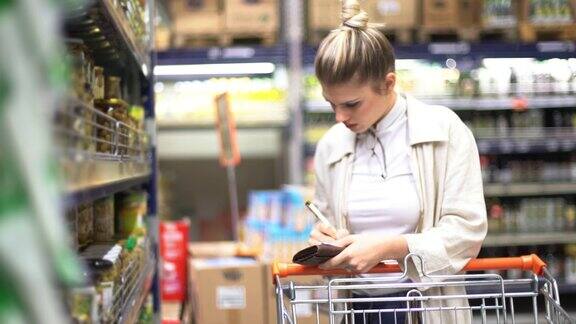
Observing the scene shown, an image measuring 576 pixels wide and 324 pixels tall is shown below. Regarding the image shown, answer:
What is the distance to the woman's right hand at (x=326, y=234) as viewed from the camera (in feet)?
7.62

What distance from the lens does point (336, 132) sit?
2.59m

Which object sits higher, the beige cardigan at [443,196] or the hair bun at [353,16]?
the hair bun at [353,16]

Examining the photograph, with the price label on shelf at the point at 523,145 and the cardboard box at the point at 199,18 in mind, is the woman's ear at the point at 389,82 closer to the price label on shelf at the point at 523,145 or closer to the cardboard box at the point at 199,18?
the cardboard box at the point at 199,18

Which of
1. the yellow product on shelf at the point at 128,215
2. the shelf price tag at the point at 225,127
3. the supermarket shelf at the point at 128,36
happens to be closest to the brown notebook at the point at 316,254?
the supermarket shelf at the point at 128,36

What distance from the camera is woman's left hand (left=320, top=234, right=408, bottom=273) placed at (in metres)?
2.12

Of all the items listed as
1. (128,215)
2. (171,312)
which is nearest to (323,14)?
(171,312)

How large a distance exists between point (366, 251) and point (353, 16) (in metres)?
0.71

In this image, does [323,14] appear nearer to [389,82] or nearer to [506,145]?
[506,145]

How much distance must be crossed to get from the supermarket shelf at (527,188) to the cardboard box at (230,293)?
283 centimetres

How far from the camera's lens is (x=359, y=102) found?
2303 millimetres

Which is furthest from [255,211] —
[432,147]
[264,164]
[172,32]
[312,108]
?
[432,147]

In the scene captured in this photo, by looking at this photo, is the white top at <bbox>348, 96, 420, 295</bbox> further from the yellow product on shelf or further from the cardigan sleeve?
the yellow product on shelf

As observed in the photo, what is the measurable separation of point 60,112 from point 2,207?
0.62ft

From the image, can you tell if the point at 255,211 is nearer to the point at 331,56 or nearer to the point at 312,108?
the point at 312,108
